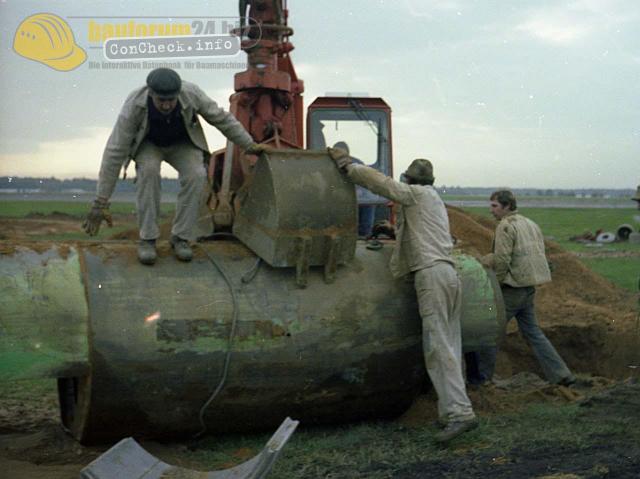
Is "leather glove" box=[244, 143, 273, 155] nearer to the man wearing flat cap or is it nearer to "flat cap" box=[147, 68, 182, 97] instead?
the man wearing flat cap

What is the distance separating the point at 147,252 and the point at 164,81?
1.23 meters

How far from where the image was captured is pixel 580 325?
11352mm

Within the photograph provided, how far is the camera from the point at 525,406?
297 inches

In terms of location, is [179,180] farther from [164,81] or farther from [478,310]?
[478,310]

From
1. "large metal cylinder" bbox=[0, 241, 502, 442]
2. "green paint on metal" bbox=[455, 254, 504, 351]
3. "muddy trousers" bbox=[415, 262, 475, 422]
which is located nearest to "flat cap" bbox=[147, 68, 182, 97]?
"large metal cylinder" bbox=[0, 241, 502, 442]

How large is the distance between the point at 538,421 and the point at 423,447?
1138 millimetres

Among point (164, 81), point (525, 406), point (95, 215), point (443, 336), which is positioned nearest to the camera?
point (164, 81)

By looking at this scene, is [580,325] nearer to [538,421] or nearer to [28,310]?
[538,421]

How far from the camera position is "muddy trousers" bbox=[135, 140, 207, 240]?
6.37 metres

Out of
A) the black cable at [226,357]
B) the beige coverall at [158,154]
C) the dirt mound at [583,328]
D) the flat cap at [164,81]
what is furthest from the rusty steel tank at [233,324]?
the dirt mound at [583,328]

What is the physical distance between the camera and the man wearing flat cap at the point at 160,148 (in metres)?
6.24

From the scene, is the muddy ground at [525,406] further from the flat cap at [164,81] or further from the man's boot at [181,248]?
the flat cap at [164,81]

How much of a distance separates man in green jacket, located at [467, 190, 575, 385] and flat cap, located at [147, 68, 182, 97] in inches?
134

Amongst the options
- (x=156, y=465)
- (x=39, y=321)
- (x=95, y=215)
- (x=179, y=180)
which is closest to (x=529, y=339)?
(x=179, y=180)
